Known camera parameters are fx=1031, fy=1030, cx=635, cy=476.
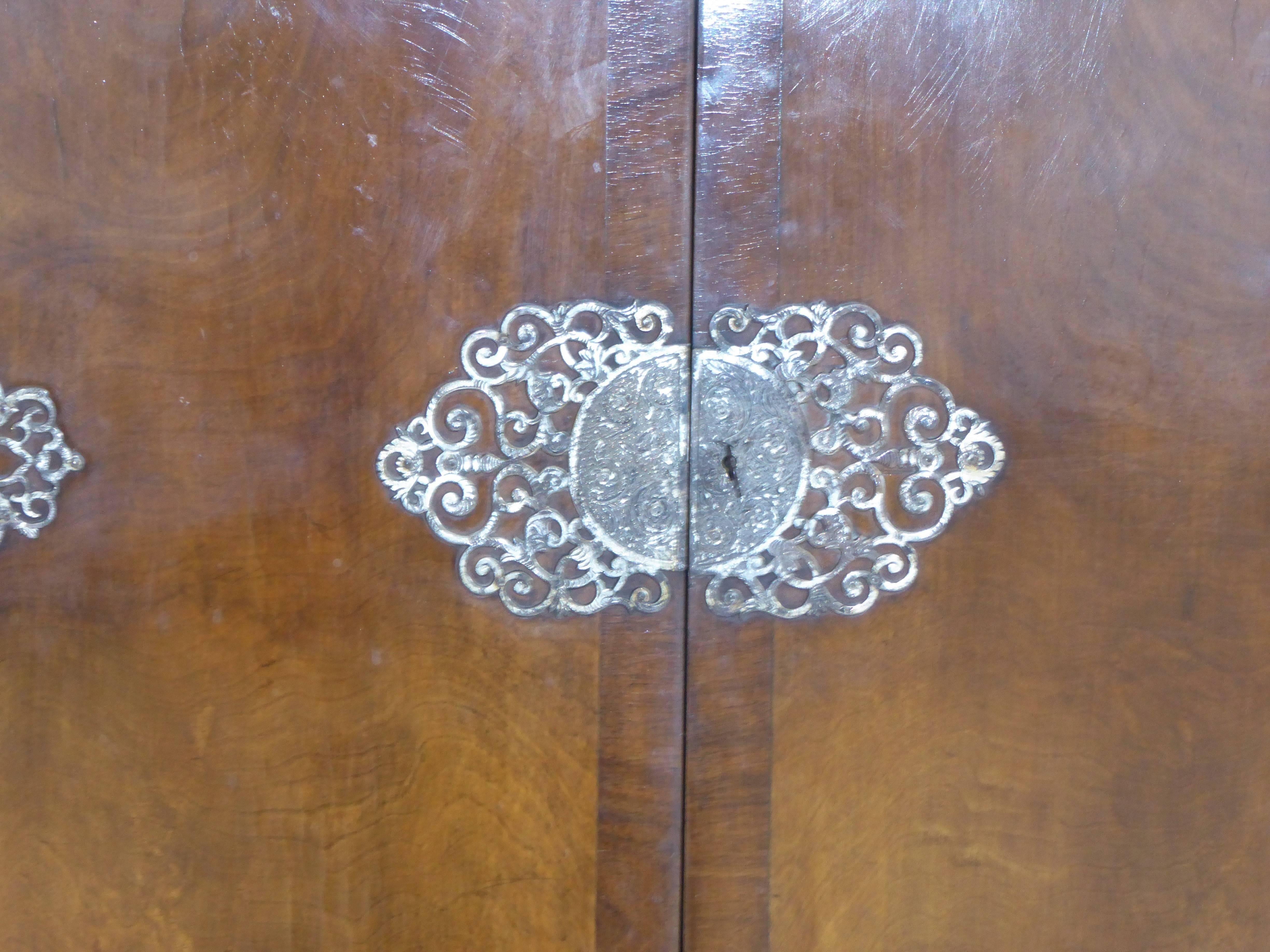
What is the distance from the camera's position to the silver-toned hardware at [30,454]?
65 cm

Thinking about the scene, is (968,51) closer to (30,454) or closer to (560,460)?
(560,460)

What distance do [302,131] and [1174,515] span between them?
0.60 metres

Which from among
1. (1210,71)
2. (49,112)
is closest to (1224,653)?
(1210,71)

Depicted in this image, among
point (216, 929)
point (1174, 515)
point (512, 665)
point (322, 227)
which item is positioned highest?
point (322, 227)

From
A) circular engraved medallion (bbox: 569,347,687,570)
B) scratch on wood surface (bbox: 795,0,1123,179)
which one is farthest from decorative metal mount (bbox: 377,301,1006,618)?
scratch on wood surface (bbox: 795,0,1123,179)

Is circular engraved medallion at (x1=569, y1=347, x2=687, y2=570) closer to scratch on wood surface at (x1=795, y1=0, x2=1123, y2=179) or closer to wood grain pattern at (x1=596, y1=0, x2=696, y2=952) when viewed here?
wood grain pattern at (x1=596, y1=0, x2=696, y2=952)

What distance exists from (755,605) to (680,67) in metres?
0.33

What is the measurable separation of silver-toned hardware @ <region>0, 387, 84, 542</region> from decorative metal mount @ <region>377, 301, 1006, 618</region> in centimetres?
20

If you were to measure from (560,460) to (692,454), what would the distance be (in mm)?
82

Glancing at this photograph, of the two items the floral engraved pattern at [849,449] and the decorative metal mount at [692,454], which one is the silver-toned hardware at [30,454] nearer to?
the decorative metal mount at [692,454]

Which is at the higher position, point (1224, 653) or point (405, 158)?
point (405, 158)

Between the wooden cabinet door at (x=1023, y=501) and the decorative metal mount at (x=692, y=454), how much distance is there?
2cm

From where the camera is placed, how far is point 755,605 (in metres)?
0.65

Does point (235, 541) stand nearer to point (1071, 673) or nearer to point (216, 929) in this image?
point (216, 929)
